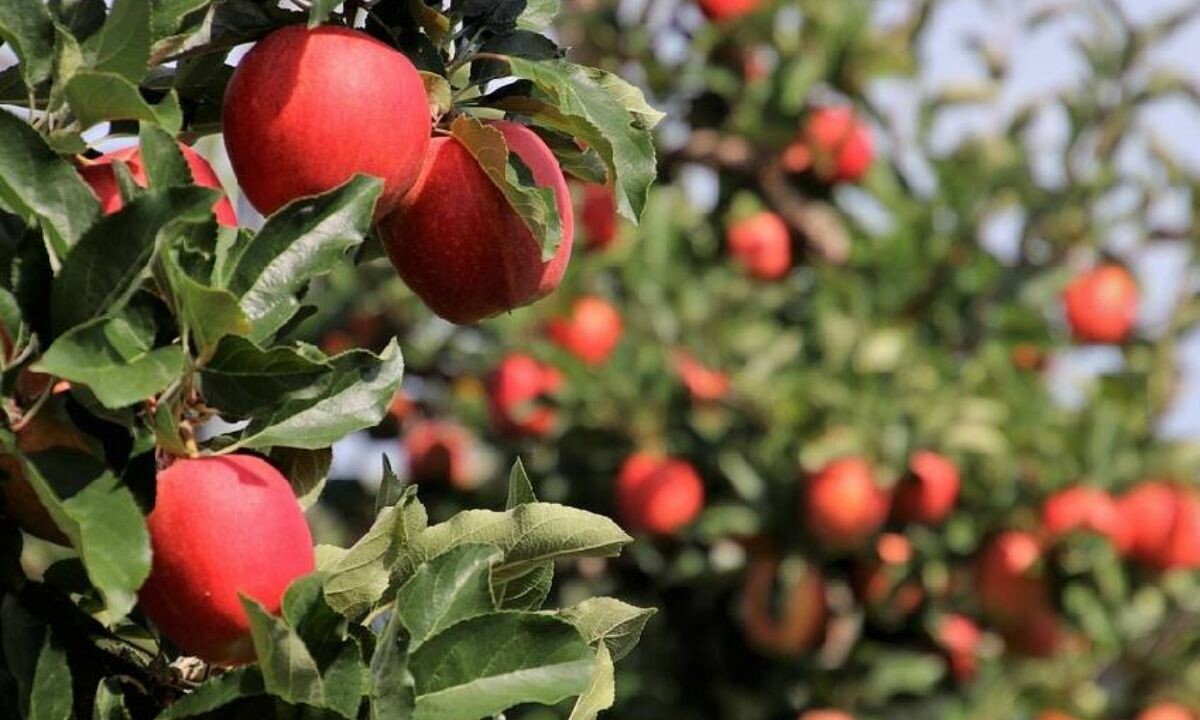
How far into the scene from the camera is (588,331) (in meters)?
3.18

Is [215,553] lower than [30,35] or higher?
lower

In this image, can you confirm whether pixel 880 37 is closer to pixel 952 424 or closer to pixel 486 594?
pixel 952 424

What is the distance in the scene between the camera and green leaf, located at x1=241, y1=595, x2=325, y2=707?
2.31 feet

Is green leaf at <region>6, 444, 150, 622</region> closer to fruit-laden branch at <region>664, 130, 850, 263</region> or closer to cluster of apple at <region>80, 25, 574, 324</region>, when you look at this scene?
cluster of apple at <region>80, 25, 574, 324</region>

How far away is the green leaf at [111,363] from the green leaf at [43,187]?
0.04m

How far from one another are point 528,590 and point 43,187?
0.95 ft

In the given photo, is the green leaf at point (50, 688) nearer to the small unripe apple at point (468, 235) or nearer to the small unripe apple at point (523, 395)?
the small unripe apple at point (468, 235)

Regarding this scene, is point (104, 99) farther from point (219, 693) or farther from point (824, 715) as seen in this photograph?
point (824, 715)

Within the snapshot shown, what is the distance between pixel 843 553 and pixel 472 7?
2.09 meters

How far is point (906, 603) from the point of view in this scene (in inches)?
118

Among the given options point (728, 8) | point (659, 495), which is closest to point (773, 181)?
point (728, 8)

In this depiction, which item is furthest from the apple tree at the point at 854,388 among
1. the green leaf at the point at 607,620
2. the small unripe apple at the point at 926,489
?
the green leaf at the point at 607,620

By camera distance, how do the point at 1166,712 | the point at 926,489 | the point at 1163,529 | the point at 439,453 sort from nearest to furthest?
the point at 926,489, the point at 1163,529, the point at 1166,712, the point at 439,453

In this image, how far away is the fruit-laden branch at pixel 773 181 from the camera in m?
3.30
